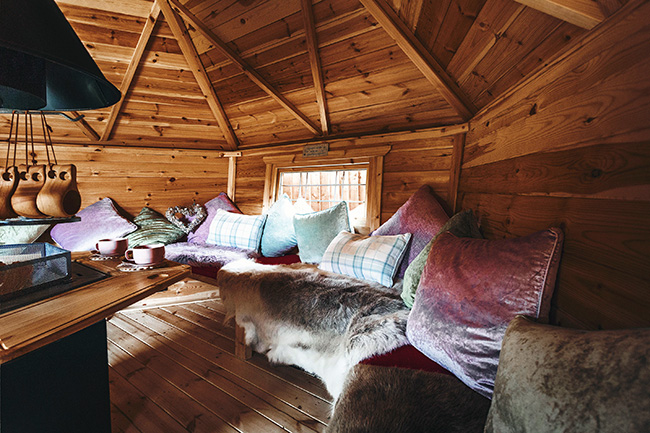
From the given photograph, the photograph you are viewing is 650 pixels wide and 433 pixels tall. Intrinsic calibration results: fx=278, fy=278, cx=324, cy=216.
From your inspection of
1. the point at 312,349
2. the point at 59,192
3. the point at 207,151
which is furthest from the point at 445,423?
the point at 207,151

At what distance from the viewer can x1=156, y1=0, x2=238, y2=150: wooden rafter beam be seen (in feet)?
7.93

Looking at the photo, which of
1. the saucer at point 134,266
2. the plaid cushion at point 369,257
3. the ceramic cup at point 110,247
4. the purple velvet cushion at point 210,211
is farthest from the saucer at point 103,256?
the purple velvet cushion at point 210,211

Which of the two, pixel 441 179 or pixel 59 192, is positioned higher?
pixel 441 179

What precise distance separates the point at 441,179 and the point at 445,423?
6.54ft

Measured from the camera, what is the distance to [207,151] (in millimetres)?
3668

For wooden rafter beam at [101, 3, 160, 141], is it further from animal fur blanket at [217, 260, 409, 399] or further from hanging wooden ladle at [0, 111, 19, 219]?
animal fur blanket at [217, 260, 409, 399]

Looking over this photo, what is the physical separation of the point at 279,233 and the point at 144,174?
78.5 inches

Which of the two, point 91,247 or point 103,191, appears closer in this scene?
point 91,247

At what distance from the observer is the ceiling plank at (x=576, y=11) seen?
0.88 metres

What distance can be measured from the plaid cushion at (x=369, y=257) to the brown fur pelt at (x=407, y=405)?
2.77 feet

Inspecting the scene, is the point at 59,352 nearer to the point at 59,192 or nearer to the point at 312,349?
the point at 59,192

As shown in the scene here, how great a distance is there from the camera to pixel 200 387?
5.39 ft

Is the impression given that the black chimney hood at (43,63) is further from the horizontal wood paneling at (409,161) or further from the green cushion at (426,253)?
the horizontal wood paneling at (409,161)

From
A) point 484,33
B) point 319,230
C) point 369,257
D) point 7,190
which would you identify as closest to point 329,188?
point 319,230
